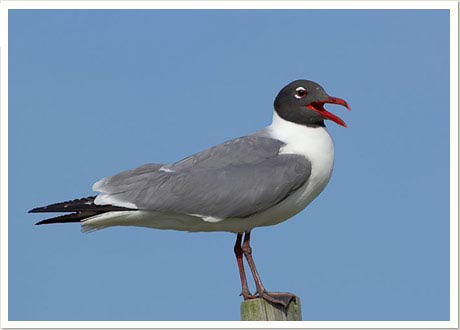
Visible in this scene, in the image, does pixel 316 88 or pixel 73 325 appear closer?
pixel 73 325

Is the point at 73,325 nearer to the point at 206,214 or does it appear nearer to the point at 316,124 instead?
the point at 206,214

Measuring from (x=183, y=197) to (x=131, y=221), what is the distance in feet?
1.68

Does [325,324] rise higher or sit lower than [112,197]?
lower

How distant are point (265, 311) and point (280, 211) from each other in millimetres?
1093

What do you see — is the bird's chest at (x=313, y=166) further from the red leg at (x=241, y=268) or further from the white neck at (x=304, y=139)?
the red leg at (x=241, y=268)

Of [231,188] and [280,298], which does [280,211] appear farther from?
[280,298]

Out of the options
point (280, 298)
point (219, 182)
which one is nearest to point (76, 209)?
point (219, 182)

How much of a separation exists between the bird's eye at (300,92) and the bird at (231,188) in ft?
0.24

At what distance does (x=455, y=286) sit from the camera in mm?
9922

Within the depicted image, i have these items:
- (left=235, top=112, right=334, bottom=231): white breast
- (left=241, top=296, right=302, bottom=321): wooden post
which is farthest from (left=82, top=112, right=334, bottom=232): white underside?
(left=241, top=296, right=302, bottom=321): wooden post

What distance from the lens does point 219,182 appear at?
9.87 meters

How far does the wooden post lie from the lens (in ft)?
29.7

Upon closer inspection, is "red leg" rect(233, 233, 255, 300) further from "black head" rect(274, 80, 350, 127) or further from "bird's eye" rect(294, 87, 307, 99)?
"bird's eye" rect(294, 87, 307, 99)

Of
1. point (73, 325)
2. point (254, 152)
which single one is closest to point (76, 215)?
point (73, 325)
